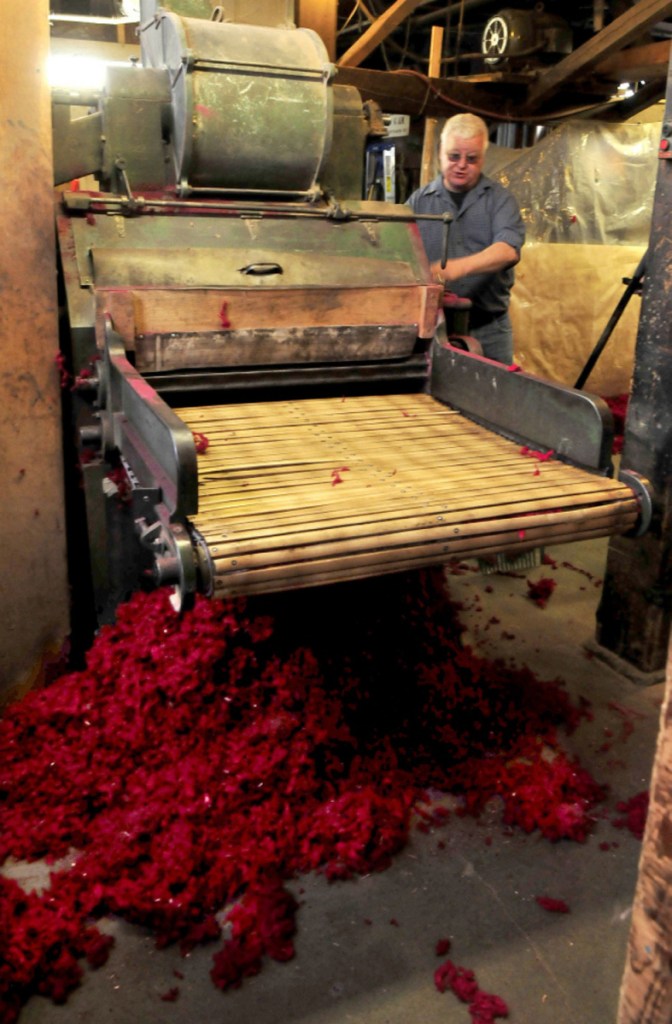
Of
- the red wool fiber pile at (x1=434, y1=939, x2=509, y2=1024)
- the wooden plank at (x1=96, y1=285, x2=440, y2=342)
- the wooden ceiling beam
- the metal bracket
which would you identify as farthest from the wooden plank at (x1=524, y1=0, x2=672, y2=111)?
the red wool fiber pile at (x1=434, y1=939, x2=509, y2=1024)

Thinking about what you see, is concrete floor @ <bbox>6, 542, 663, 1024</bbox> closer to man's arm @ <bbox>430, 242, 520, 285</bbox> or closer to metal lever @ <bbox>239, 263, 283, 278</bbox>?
metal lever @ <bbox>239, 263, 283, 278</bbox>

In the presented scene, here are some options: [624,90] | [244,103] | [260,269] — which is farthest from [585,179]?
[260,269]

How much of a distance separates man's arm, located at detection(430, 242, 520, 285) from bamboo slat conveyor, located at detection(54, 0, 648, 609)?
526mm

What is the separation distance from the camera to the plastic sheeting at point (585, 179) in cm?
744

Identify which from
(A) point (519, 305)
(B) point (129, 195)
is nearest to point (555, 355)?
(A) point (519, 305)

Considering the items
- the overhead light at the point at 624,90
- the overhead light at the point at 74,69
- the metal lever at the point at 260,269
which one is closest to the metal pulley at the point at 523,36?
the overhead light at the point at 624,90

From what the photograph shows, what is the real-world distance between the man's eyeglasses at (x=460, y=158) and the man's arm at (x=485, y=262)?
1.54 ft

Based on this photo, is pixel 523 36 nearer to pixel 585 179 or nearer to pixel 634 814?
pixel 585 179

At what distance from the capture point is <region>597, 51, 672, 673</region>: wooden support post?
3453mm

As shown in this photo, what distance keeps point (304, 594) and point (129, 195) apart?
5.21 ft

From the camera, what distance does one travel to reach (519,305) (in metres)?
7.84

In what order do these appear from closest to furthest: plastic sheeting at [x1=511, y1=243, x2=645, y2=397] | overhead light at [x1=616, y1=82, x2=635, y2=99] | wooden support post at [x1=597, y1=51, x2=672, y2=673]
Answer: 1. wooden support post at [x1=597, y1=51, x2=672, y2=673]
2. plastic sheeting at [x1=511, y1=243, x2=645, y2=397]
3. overhead light at [x1=616, y1=82, x2=635, y2=99]

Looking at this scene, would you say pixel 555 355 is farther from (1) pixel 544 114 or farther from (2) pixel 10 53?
(2) pixel 10 53

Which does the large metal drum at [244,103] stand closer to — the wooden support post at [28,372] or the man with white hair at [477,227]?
the wooden support post at [28,372]
